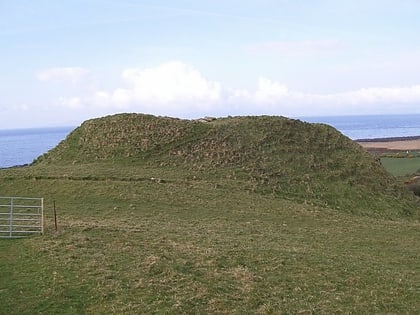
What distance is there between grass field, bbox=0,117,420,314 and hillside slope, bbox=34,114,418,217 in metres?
0.14

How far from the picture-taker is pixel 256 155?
3544cm

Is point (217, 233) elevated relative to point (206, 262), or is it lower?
lower

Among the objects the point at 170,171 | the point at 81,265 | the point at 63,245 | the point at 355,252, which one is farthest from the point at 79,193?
the point at 355,252

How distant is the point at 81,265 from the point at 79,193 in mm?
13705

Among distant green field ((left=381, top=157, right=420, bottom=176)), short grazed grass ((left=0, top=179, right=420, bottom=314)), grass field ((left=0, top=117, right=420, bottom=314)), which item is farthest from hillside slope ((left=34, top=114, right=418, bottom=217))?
distant green field ((left=381, top=157, right=420, bottom=176))

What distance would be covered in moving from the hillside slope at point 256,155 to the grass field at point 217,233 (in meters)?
0.14

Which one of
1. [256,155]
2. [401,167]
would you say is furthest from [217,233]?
[401,167]

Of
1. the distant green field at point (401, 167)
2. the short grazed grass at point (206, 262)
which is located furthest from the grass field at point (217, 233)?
the distant green field at point (401, 167)

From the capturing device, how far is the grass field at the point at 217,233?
40.7 ft

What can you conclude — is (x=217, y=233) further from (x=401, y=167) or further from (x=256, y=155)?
(x=401, y=167)

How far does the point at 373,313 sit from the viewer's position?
11.9m

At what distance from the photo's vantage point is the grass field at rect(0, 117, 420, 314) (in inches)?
489

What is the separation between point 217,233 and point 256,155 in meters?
15.8

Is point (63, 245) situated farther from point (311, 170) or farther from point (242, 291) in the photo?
point (311, 170)
